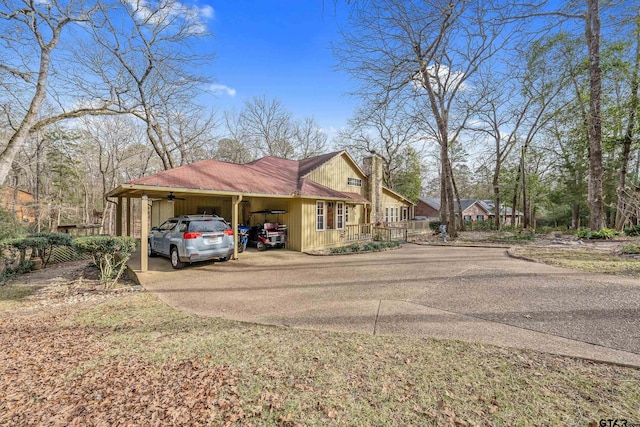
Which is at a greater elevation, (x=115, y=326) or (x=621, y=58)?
(x=621, y=58)

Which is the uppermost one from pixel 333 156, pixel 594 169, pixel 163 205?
pixel 333 156

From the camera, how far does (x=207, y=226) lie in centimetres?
867

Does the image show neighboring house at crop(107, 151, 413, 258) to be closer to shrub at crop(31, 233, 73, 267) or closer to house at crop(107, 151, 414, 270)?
house at crop(107, 151, 414, 270)

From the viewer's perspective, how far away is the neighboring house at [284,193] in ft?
Answer: 31.2

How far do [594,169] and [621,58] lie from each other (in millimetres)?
8935

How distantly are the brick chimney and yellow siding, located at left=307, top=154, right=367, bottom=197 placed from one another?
1.59 ft

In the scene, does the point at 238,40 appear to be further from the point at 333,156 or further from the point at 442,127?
the point at 442,127

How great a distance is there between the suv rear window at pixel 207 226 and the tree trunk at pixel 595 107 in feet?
46.6

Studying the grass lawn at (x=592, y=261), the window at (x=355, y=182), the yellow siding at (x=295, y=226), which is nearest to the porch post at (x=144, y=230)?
the yellow siding at (x=295, y=226)

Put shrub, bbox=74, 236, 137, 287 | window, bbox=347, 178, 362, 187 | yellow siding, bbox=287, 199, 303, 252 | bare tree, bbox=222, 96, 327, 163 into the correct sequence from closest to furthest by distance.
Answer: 1. shrub, bbox=74, 236, 137, 287
2. yellow siding, bbox=287, 199, 303, 252
3. window, bbox=347, 178, 362, 187
4. bare tree, bbox=222, 96, 327, 163

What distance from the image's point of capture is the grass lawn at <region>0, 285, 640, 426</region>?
2.29m

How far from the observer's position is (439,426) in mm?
2150

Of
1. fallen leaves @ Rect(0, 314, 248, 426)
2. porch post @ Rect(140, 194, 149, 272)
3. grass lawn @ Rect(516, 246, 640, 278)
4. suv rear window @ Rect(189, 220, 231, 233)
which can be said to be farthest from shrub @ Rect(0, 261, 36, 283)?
grass lawn @ Rect(516, 246, 640, 278)

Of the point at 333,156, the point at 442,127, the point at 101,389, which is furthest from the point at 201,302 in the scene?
the point at 442,127
